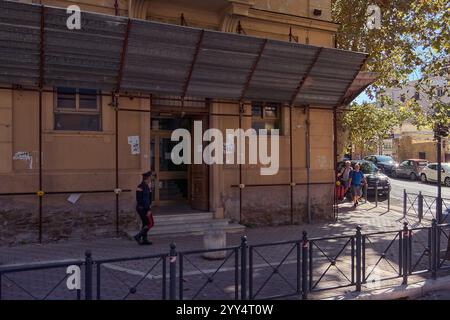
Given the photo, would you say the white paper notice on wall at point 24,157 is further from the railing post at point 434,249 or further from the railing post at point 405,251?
the railing post at point 434,249

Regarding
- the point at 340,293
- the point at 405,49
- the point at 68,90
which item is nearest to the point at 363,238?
the point at 340,293

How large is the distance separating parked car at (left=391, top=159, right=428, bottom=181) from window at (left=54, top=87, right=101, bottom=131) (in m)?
26.7

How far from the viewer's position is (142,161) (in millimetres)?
11180

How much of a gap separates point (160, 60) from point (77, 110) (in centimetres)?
225

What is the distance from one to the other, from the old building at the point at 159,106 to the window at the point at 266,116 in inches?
2.3

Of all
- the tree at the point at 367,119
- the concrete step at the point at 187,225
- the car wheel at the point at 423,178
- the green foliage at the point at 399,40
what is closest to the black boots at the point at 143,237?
the concrete step at the point at 187,225

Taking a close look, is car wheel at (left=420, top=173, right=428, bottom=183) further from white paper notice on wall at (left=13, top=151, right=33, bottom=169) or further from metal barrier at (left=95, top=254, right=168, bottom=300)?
white paper notice on wall at (left=13, top=151, right=33, bottom=169)

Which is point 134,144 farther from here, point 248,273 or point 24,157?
point 248,273

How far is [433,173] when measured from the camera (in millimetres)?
29656

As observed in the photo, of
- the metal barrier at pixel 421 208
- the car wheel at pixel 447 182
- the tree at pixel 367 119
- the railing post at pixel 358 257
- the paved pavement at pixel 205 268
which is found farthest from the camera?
the car wheel at pixel 447 182

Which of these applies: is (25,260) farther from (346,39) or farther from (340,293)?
(346,39)

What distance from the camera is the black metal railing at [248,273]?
591 cm

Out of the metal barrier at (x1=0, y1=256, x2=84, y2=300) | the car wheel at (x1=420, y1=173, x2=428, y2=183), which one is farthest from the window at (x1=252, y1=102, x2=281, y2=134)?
the car wheel at (x1=420, y1=173, x2=428, y2=183)
